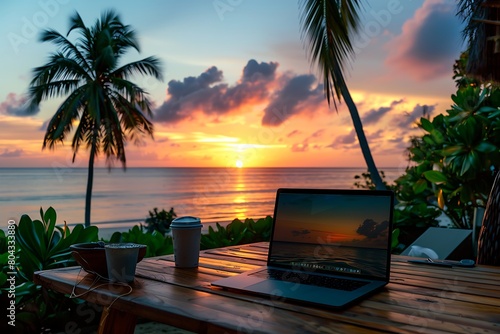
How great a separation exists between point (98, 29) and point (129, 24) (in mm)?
927

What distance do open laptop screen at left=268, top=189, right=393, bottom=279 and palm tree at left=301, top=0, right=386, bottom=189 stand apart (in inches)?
155

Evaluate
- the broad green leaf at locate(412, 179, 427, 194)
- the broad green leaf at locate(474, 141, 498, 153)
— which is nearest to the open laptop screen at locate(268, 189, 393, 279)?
the broad green leaf at locate(474, 141, 498, 153)

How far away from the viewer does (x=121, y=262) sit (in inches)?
48.3

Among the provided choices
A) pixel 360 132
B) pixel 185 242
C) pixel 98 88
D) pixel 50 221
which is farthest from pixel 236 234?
pixel 98 88

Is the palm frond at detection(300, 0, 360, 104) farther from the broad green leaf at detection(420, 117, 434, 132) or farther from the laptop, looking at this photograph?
the laptop

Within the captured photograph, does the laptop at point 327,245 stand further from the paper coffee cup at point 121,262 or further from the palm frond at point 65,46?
the palm frond at point 65,46

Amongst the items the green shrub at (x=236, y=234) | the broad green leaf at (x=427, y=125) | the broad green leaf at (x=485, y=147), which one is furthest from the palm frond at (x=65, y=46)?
the broad green leaf at (x=485, y=147)

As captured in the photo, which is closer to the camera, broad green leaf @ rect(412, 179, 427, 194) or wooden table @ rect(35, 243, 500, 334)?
wooden table @ rect(35, 243, 500, 334)

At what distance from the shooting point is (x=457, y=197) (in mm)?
4633

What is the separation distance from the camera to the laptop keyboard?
1.18 metres

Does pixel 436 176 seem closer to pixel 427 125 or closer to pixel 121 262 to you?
pixel 427 125

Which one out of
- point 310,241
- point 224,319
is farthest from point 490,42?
point 224,319

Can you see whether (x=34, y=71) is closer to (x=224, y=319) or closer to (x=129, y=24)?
(x=129, y=24)

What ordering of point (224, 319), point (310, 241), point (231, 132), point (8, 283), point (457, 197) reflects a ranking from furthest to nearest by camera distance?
point (231, 132) < point (457, 197) < point (8, 283) < point (310, 241) < point (224, 319)
